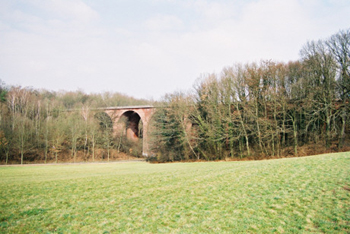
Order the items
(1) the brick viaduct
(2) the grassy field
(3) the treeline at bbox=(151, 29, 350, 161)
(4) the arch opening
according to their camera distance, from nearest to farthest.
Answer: (2) the grassy field
(3) the treeline at bbox=(151, 29, 350, 161)
(1) the brick viaduct
(4) the arch opening

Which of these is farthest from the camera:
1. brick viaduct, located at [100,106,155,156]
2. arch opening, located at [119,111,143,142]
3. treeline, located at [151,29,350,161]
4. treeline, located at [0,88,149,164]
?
arch opening, located at [119,111,143,142]

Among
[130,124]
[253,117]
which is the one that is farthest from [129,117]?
[253,117]

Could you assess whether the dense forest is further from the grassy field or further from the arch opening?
the grassy field

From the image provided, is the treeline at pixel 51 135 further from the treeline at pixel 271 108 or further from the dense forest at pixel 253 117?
Answer: the treeline at pixel 271 108

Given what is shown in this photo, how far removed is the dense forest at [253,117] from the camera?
2530 centimetres

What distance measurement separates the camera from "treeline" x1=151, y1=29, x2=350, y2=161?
25.2m

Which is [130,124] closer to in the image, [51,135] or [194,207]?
[51,135]

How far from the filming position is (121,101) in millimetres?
75188

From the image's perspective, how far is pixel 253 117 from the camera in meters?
27.7

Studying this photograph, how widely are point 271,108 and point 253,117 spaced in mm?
2283

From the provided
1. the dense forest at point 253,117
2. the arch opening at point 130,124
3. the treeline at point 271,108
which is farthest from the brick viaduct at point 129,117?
the treeline at point 271,108

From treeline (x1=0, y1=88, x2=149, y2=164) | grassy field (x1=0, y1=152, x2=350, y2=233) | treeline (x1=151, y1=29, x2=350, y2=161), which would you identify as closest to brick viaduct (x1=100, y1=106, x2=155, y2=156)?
treeline (x1=0, y1=88, x2=149, y2=164)

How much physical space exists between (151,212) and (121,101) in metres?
70.8

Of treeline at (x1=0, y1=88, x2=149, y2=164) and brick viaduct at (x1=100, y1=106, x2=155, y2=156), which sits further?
brick viaduct at (x1=100, y1=106, x2=155, y2=156)
